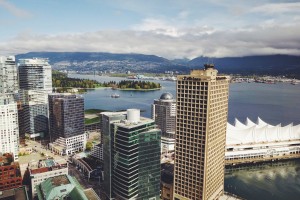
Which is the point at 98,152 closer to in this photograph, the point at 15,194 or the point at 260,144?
the point at 15,194

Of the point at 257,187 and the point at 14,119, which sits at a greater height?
the point at 14,119

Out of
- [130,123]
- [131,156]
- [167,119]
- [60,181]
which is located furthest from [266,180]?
[60,181]

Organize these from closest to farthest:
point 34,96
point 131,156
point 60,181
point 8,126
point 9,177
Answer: point 131,156, point 60,181, point 9,177, point 8,126, point 34,96

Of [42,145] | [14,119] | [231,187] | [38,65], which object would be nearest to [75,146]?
[42,145]

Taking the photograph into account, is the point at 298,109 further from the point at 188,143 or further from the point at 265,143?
the point at 188,143

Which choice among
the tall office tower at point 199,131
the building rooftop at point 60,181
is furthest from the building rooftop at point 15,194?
the tall office tower at point 199,131
